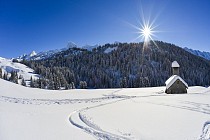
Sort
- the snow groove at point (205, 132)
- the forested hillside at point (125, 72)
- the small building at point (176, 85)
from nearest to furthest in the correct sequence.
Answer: the snow groove at point (205, 132)
the small building at point (176, 85)
the forested hillside at point (125, 72)

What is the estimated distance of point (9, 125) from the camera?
12.7 meters

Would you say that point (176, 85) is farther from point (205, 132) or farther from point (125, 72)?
point (125, 72)

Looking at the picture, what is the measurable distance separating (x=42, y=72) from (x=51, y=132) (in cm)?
14755

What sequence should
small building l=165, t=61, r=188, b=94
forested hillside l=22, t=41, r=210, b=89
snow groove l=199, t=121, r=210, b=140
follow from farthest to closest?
1. forested hillside l=22, t=41, r=210, b=89
2. small building l=165, t=61, r=188, b=94
3. snow groove l=199, t=121, r=210, b=140

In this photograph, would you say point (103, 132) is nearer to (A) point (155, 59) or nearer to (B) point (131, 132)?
(B) point (131, 132)

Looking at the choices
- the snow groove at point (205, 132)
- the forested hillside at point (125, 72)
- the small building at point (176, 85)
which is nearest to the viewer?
the snow groove at point (205, 132)

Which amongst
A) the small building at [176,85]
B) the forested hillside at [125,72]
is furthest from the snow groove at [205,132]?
the forested hillside at [125,72]

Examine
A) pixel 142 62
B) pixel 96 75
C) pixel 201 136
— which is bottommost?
pixel 201 136

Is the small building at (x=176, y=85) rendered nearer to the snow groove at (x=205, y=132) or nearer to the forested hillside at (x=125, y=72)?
the snow groove at (x=205, y=132)

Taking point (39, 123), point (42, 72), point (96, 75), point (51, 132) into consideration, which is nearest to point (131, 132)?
point (51, 132)

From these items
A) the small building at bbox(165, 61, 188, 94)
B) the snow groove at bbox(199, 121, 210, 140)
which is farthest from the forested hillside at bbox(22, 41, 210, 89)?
the snow groove at bbox(199, 121, 210, 140)

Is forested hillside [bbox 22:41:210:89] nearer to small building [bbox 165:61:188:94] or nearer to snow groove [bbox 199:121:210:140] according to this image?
small building [bbox 165:61:188:94]

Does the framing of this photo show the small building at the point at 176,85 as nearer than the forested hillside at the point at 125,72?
Yes

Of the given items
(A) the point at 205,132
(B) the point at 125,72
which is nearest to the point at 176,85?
(A) the point at 205,132
